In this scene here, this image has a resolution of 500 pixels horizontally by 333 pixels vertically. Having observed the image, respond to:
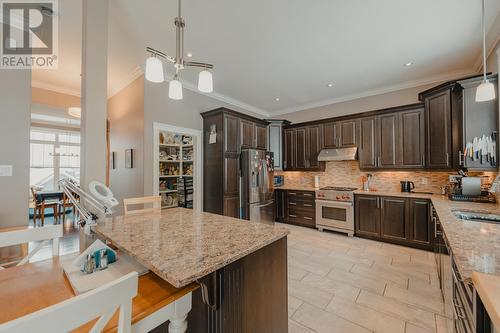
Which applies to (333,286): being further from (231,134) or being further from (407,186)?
(231,134)

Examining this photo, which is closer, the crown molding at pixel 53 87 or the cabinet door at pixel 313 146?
the crown molding at pixel 53 87

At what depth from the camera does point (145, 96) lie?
3.46 metres

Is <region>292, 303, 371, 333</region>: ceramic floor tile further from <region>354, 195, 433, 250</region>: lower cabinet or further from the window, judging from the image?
the window

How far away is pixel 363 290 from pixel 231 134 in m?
3.08

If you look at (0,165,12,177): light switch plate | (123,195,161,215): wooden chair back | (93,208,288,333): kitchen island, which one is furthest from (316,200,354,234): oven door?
(0,165,12,177): light switch plate

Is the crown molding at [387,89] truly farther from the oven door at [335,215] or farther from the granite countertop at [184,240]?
the granite countertop at [184,240]

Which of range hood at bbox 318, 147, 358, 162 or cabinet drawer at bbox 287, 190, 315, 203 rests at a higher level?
range hood at bbox 318, 147, 358, 162

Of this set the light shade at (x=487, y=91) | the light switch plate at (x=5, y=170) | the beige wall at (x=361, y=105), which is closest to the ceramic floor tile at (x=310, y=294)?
the light shade at (x=487, y=91)

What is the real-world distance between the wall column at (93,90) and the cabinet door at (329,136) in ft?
13.4

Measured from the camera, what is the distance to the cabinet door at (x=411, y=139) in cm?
361

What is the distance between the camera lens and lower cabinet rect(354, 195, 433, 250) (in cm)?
333

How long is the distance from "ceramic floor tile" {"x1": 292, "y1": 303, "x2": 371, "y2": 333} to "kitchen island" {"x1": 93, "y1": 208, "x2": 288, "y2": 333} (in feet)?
1.57

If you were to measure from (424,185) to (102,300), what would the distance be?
4844 mm

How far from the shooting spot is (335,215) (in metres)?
4.22
